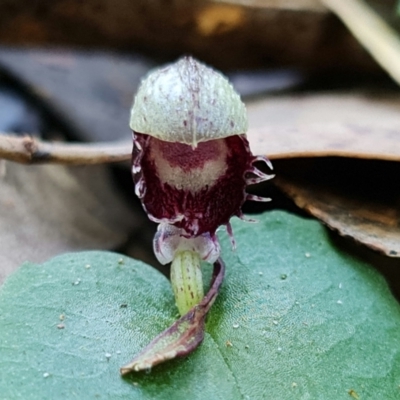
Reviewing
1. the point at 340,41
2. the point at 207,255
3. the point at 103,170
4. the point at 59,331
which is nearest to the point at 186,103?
the point at 207,255

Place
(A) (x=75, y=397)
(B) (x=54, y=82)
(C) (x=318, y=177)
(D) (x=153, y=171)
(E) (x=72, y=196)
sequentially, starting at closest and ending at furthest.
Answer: (A) (x=75, y=397)
(D) (x=153, y=171)
(C) (x=318, y=177)
(E) (x=72, y=196)
(B) (x=54, y=82)

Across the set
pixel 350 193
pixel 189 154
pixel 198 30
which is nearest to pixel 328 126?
pixel 350 193

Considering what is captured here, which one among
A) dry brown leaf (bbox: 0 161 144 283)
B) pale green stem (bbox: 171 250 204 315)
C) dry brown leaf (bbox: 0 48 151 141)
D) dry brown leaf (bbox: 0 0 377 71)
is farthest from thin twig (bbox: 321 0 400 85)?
pale green stem (bbox: 171 250 204 315)

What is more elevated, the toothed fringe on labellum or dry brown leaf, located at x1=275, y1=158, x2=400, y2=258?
the toothed fringe on labellum

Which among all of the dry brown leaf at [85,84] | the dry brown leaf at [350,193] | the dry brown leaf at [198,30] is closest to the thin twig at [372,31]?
the dry brown leaf at [198,30]

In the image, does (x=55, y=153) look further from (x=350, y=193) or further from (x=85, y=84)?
(x=85, y=84)

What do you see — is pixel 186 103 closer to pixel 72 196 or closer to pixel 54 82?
pixel 72 196

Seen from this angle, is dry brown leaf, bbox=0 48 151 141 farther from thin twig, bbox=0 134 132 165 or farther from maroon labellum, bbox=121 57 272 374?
maroon labellum, bbox=121 57 272 374
